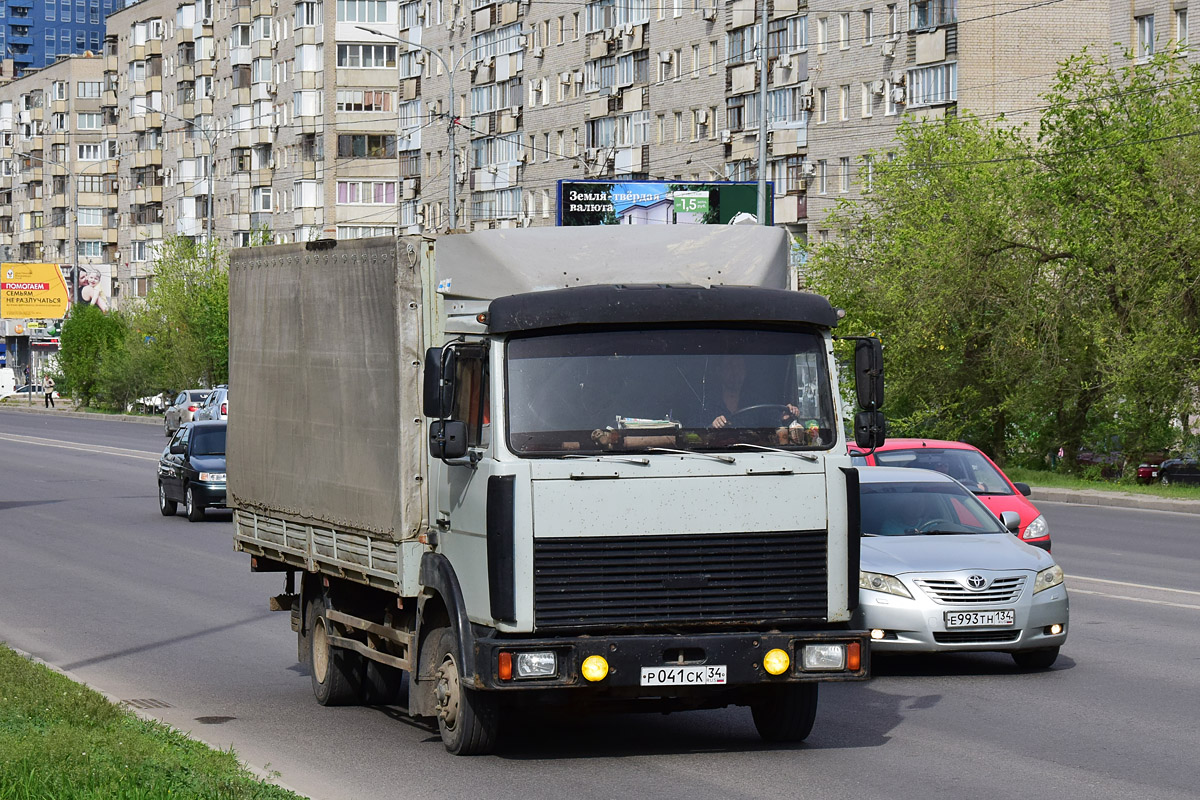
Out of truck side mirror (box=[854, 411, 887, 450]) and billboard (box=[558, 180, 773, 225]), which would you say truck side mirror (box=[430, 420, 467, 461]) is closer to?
truck side mirror (box=[854, 411, 887, 450])

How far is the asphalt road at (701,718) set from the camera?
9.20 metres

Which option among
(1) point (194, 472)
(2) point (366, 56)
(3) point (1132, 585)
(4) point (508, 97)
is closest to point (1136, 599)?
(3) point (1132, 585)

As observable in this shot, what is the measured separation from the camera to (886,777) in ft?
30.4

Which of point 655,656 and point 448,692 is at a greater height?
point 655,656

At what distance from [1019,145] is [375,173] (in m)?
69.3

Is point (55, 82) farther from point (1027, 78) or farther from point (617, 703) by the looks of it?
point (617, 703)

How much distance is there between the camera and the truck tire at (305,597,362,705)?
1181 centimetres

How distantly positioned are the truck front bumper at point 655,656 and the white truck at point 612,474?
0.01 m

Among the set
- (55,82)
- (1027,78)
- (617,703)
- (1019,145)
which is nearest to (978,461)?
(617,703)

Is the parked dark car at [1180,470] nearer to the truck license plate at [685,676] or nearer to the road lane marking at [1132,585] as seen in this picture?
the road lane marking at [1132,585]

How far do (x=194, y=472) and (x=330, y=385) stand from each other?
18555 mm

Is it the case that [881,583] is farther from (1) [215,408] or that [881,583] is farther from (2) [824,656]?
(1) [215,408]

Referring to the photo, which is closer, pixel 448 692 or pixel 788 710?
pixel 448 692

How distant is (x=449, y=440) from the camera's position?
30.8 feet
